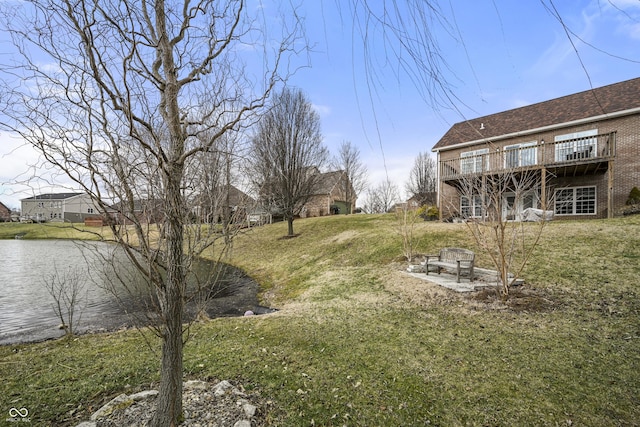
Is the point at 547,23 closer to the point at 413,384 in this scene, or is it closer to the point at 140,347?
the point at 413,384

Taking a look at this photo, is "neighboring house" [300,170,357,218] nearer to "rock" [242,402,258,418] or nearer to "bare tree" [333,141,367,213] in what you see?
"bare tree" [333,141,367,213]

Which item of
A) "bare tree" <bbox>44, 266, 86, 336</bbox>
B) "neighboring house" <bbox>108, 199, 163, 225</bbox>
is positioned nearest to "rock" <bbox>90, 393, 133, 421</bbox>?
"neighboring house" <bbox>108, 199, 163, 225</bbox>

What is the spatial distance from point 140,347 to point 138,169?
4.12 meters

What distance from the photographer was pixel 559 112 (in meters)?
16.7

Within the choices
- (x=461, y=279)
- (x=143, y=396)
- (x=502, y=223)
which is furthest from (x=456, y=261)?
(x=143, y=396)

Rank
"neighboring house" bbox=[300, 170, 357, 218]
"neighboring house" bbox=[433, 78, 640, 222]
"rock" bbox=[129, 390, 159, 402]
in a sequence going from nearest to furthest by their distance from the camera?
"rock" bbox=[129, 390, 159, 402] → "neighboring house" bbox=[433, 78, 640, 222] → "neighboring house" bbox=[300, 170, 357, 218]

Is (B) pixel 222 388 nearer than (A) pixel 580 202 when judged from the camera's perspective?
Yes

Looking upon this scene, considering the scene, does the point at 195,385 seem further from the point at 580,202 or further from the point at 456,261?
the point at 580,202

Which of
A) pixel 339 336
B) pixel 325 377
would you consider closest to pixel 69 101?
pixel 325 377

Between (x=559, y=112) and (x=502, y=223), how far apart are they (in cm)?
1580

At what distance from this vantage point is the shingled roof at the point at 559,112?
14516mm

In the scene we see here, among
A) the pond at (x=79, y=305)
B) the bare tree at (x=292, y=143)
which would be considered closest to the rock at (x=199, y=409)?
the pond at (x=79, y=305)

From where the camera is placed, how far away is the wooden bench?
7.66 meters

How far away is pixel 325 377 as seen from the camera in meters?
3.72
